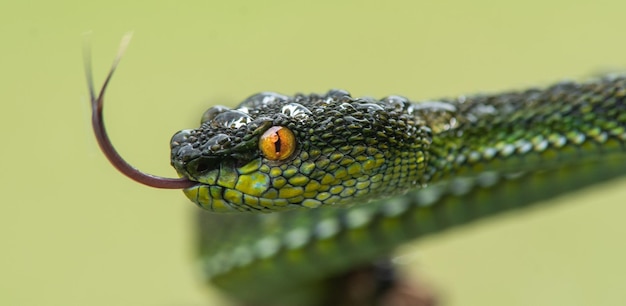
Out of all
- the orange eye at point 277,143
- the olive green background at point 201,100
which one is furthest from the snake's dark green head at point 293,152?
the olive green background at point 201,100

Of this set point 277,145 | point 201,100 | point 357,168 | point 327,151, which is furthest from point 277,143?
point 201,100

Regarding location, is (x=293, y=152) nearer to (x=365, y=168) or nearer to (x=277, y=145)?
(x=277, y=145)

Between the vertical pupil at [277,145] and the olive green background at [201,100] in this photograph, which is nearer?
the vertical pupil at [277,145]

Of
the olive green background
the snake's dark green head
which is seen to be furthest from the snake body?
the olive green background

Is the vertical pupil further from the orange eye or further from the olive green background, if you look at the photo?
the olive green background

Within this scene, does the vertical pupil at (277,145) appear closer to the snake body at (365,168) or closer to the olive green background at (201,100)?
the snake body at (365,168)

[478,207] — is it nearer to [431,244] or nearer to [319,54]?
[431,244]

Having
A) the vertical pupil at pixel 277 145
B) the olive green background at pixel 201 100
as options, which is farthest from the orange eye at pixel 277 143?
the olive green background at pixel 201 100

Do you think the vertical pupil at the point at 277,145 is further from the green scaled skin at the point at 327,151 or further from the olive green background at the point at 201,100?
the olive green background at the point at 201,100
